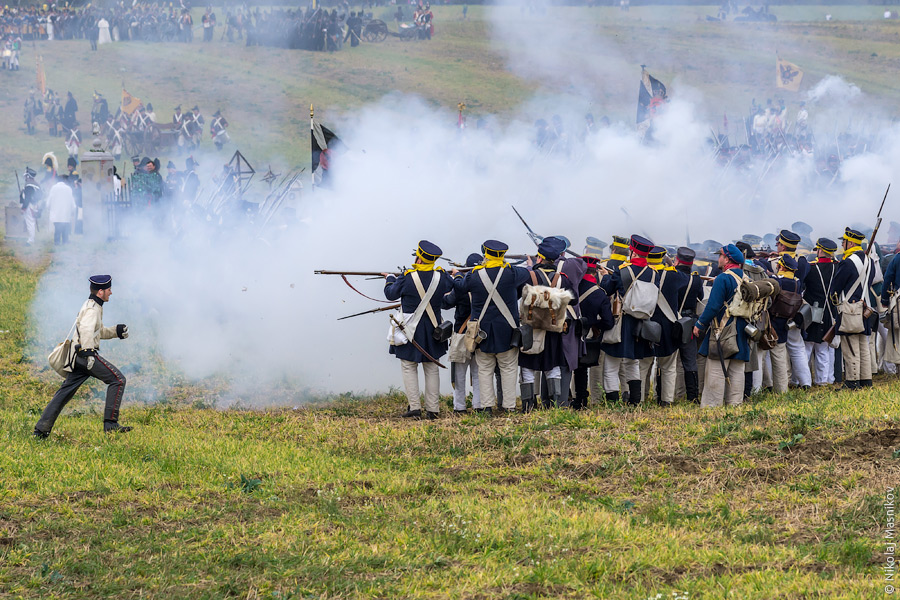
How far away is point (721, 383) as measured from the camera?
379 inches

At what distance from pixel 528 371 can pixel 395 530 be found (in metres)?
3.95

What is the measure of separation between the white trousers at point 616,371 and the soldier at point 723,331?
2.17ft

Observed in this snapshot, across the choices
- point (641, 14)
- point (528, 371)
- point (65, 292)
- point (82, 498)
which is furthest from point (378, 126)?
point (641, 14)

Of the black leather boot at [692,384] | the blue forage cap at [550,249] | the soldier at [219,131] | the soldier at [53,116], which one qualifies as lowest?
the black leather boot at [692,384]

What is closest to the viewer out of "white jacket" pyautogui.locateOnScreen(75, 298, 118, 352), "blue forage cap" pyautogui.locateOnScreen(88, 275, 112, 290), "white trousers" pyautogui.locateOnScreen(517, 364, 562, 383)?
"white jacket" pyautogui.locateOnScreen(75, 298, 118, 352)

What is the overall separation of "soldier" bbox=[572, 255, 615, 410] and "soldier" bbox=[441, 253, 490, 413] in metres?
0.99

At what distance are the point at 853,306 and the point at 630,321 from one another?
95.2 inches

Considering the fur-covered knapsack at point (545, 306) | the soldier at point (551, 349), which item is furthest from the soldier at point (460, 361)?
the fur-covered knapsack at point (545, 306)

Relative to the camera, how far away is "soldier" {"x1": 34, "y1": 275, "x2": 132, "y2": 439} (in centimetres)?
844

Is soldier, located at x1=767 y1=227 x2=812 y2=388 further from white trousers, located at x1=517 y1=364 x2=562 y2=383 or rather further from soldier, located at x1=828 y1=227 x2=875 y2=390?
white trousers, located at x1=517 y1=364 x2=562 y2=383

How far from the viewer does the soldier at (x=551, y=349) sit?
31.4 feet

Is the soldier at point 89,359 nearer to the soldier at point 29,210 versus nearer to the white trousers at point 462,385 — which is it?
the white trousers at point 462,385

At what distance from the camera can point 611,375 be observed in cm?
1000

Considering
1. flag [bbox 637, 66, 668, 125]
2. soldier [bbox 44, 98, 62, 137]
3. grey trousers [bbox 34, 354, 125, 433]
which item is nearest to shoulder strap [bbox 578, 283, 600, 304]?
grey trousers [bbox 34, 354, 125, 433]
